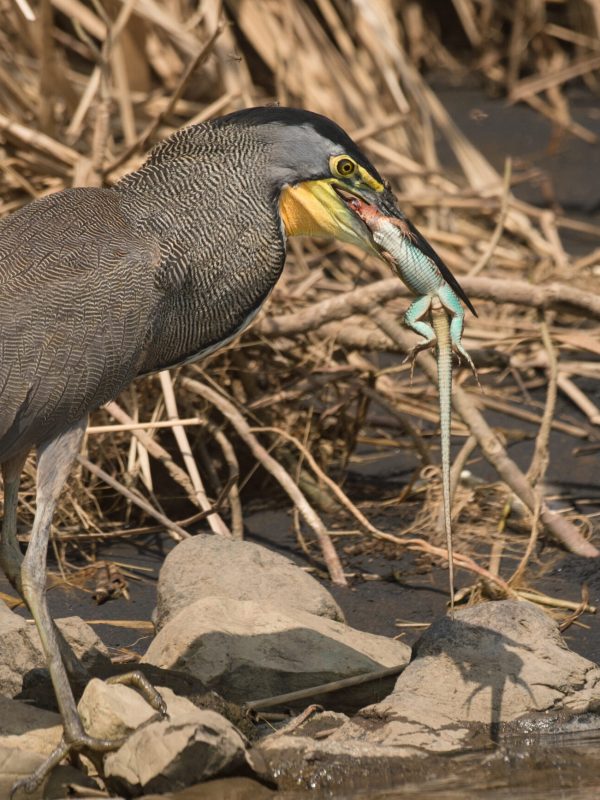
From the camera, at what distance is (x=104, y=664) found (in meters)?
4.73

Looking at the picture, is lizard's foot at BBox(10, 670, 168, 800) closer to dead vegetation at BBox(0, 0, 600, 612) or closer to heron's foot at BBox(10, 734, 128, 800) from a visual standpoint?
heron's foot at BBox(10, 734, 128, 800)

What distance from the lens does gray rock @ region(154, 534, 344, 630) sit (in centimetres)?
503

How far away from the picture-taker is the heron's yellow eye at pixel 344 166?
456 centimetres

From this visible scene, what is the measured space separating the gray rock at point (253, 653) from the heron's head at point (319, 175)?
4.35ft

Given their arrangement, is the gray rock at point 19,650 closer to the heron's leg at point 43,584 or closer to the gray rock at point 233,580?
the heron's leg at point 43,584

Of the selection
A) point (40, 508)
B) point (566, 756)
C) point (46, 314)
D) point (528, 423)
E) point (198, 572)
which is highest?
point (46, 314)

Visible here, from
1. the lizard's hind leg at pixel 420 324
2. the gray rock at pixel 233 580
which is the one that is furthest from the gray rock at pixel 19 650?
the lizard's hind leg at pixel 420 324

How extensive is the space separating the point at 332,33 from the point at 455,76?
4.54ft

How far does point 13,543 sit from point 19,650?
1.24 feet

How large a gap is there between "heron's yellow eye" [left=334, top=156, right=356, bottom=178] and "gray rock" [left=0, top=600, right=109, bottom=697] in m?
1.82

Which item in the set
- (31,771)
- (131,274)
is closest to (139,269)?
(131,274)

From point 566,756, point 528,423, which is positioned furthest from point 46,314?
point 528,423

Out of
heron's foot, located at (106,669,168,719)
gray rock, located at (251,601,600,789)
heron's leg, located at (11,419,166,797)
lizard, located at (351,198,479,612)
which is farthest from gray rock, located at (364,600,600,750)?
heron's leg, located at (11,419,166,797)

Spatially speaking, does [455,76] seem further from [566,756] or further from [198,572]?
[566,756]
